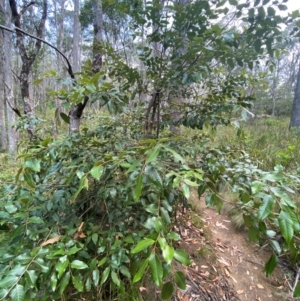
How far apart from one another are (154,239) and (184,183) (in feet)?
0.64

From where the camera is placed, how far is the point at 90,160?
1.02 m

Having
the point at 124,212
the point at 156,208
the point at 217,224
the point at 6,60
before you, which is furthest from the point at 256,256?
the point at 6,60

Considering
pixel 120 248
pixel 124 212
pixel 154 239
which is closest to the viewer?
pixel 154 239

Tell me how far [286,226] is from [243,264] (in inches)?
64.5

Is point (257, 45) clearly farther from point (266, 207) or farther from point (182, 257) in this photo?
point (182, 257)

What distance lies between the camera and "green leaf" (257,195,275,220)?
1.99 ft

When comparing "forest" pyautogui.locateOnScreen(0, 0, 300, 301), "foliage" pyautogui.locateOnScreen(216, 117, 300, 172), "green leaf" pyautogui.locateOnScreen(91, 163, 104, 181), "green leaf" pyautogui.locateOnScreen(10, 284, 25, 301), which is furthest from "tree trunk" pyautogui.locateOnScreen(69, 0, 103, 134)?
"foliage" pyautogui.locateOnScreen(216, 117, 300, 172)

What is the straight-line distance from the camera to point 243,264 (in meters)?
1.90

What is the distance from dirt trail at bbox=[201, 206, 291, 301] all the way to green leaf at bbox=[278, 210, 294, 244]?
4.65ft

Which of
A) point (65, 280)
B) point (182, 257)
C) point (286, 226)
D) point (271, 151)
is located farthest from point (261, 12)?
point (271, 151)

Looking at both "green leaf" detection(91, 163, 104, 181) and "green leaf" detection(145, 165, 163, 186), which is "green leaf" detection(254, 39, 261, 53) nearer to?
"green leaf" detection(145, 165, 163, 186)

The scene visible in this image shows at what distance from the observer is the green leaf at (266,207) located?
0.61 metres

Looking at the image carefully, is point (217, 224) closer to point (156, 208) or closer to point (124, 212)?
point (124, 212)

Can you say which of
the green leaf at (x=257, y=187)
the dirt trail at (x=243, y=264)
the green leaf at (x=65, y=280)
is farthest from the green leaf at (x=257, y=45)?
the dirt trail at (x=243, y=264)
